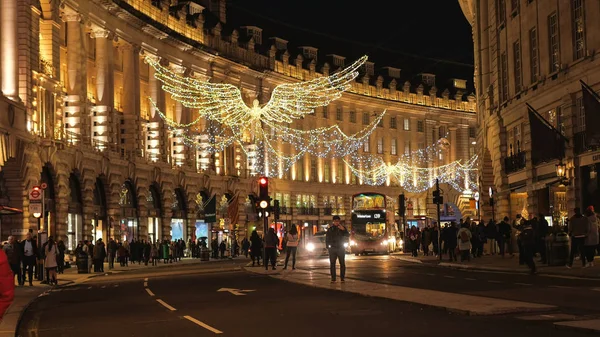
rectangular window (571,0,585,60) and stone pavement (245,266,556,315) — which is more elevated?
rectangular window (571,0,585,60)

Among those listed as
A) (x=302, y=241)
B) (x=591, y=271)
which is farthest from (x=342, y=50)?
(x=591, y=271)

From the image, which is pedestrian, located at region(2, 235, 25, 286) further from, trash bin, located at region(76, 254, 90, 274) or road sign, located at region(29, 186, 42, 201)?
trash bin, located at region(76, 254, 90, 274)

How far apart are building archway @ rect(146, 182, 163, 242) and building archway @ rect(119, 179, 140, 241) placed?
6.57 feet

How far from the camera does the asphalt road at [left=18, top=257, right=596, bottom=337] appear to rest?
47.2 feet

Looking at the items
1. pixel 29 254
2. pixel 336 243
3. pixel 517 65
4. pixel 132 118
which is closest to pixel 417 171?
pixel 132 118

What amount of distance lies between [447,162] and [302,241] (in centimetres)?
3277

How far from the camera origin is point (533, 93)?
4144 centimetres

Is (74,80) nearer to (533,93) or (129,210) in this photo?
(129,210)

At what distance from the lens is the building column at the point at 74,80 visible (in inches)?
2212

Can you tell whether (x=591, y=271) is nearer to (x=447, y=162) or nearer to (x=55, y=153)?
(x=55, y=153)

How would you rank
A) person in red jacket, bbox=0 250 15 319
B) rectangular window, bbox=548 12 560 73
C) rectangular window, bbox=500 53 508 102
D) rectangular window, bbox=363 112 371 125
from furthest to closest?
rectangular window, bbox=363 112 371 125 < rectangular window, bbox=500 53 508 102 < rectangular window, bbox=548 12 560 73 < person in red jacket, bbox=0 250 15 319

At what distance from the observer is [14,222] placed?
153 feet

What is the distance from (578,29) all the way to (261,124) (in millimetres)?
55233

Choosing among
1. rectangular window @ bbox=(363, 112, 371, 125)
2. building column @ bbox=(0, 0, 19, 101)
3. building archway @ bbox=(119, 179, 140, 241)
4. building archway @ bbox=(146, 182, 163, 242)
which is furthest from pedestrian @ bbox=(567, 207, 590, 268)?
rectangular window @ bbox=(363, 112, 371, 125)
